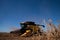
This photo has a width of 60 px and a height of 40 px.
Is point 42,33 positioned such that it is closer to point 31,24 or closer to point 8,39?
point 8,39

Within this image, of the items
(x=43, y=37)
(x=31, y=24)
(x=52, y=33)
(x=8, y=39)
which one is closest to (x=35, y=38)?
(x=43, y=37)

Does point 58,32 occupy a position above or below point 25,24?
below

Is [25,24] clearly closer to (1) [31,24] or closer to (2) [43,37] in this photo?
(1) [31,24]

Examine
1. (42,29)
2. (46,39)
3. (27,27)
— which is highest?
(27,27)

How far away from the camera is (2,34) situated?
2920 millimetres

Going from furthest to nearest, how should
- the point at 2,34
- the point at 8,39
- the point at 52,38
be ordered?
the point at 2,34 → the point at 8,39 → the point at 52,38

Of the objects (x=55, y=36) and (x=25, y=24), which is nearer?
(x=55, y=36)

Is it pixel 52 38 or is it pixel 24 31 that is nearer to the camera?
pixel 52 38

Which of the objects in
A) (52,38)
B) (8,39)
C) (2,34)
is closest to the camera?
(52,38)

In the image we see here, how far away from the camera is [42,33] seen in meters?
1.98

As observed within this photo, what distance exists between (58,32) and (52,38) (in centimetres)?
17

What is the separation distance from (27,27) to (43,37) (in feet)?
3.67

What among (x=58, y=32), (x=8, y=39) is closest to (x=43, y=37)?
(x=58, y=32)

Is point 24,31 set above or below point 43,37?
above
